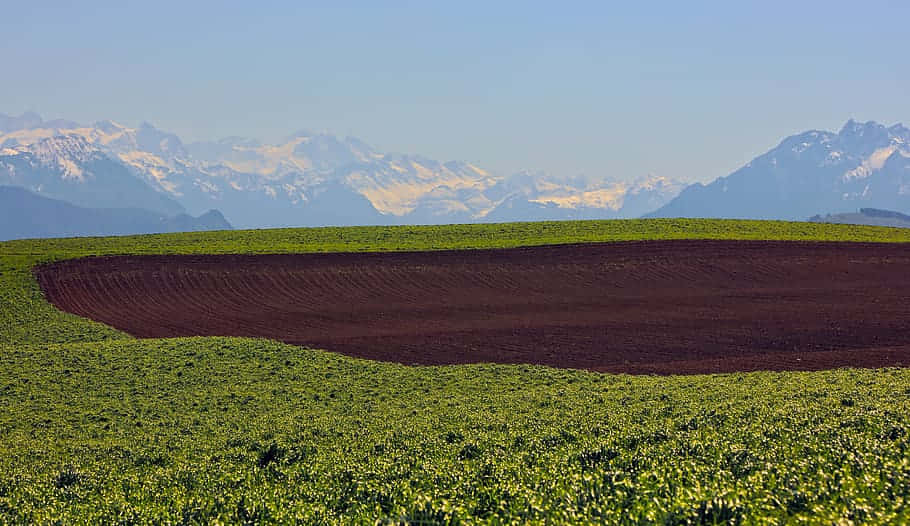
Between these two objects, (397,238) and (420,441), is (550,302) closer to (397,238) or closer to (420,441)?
(397,238)

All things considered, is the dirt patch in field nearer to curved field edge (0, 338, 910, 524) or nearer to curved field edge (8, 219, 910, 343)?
curved field edge (8, 219, 910, 343)

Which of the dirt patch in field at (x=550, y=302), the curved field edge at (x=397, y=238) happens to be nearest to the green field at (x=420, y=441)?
the dirt patch in field at (x=550, y=302)

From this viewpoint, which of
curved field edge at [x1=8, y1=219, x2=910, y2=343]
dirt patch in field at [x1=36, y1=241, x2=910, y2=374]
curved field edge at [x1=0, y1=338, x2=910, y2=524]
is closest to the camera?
curved field edge at [x1=0, y1=338, x2=910, y2=524]

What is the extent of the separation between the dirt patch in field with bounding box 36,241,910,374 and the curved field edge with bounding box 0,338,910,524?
8047 mm

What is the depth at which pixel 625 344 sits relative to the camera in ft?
146

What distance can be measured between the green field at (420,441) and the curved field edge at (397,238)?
32344 millimetres

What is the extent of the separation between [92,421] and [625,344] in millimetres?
29512

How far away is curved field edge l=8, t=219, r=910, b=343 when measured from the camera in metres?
75.9

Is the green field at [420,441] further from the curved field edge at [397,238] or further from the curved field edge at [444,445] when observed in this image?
the curved field edge at [397,238]

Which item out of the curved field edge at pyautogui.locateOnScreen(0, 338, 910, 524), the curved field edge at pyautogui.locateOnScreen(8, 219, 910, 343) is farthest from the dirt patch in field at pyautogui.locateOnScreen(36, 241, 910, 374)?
the curved field edge at pyautogui.locateOnScreen(0, 338, 910, 524)

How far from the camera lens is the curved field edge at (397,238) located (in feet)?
249

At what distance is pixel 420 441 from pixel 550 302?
132ft

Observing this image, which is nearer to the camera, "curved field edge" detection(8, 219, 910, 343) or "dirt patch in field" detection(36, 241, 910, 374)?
"dirt patch in field" detection(36, 241, 910, 374)

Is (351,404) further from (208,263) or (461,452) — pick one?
(208,263)
